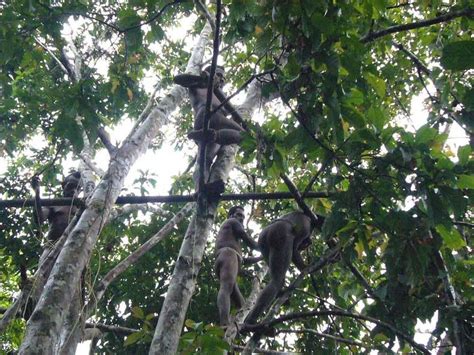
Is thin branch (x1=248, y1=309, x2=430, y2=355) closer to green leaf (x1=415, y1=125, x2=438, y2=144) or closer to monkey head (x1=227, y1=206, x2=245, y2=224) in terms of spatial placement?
green leaf (x1=415, y1=125, x2=438, y2=144)

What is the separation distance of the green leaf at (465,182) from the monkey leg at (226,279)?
10.8ft

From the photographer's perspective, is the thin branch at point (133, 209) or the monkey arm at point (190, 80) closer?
the monkey arm at point (190, 80)

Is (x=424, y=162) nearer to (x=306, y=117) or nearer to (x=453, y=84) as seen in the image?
(x=306, y=117)

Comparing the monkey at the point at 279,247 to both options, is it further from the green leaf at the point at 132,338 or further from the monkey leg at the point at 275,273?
the green leaf at the point at 132,338

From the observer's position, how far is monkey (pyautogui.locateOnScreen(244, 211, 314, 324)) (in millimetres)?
5309

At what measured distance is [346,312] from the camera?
3.91 metres

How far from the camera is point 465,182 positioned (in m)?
3.35

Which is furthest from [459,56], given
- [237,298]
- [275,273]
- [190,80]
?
[237,298]

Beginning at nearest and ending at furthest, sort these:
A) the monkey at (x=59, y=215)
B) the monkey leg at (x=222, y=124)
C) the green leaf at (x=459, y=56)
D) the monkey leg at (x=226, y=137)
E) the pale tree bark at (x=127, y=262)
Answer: the green leaf at (x=459, y=56) < the monkey leg at (x=226, y=137) < the pale tree bark at (x=127, y=262) < the monkey leg at (x=222, y=124) < the monkey at (x=59, y=215)

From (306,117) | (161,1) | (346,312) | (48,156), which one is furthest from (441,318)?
(48,156)

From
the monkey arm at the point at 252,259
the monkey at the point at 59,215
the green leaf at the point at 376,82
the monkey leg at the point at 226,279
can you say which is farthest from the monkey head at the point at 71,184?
the green leaf at the point at 376,82

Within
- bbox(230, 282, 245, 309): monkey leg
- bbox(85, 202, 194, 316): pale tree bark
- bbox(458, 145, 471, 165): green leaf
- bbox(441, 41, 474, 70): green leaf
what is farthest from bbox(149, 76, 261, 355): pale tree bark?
bbox(441, 41, 474, 70): green leaf

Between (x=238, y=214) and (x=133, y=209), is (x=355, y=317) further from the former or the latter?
(x=133, y=209)

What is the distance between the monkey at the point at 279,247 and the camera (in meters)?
5.31
